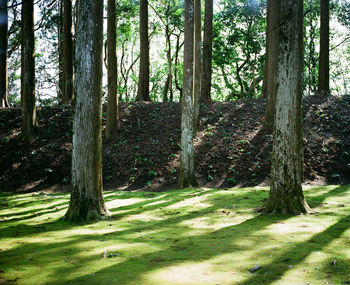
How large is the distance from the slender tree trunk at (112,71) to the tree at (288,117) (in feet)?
→ 26.7

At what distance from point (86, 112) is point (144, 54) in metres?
12.1

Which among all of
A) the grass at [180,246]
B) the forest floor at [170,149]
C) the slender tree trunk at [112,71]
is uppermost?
the slender tree trunk at [112,71]

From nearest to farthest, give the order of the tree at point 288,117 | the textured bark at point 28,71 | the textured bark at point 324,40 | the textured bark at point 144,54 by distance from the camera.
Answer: the tree at point 288,117 → the textured bark at point 28,71 → the textured bark at point 324,40 → the textured bark at point 144,54

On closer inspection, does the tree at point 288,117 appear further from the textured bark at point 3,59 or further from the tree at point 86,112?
the textured bark at point 3,59

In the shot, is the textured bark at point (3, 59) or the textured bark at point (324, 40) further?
the textured bark at point (324, 40)

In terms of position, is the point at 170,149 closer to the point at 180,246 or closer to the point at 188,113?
the point at 188,113

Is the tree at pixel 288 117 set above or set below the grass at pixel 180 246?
above

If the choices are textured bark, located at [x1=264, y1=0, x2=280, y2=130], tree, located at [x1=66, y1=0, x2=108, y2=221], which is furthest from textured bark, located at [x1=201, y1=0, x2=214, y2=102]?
tree, located at [x1=66, y1=0, x2=108, y2=221]

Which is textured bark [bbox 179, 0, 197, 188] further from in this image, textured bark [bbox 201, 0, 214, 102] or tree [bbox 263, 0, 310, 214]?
textured bark [bbox 201, 0, 214, 102]

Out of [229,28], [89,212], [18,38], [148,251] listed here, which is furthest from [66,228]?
[229,28]

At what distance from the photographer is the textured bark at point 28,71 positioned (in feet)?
39.8

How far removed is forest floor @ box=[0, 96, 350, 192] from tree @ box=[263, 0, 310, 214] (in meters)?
4.55

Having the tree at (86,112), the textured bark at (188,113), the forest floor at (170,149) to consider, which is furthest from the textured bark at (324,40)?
the tree at (86,112)

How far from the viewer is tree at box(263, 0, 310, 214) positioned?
19.4ft
